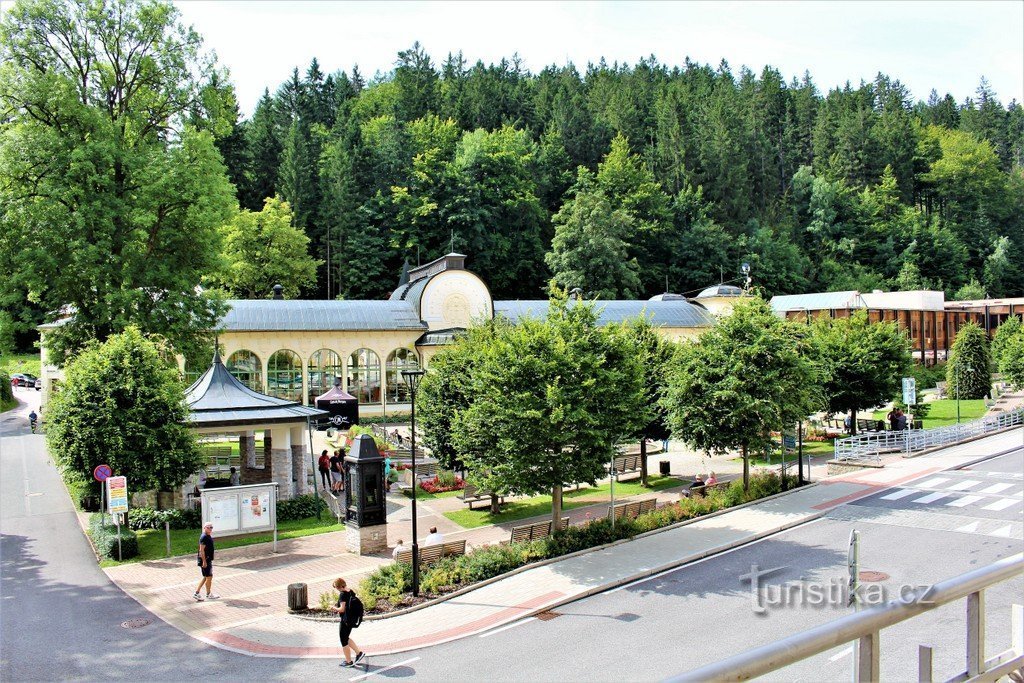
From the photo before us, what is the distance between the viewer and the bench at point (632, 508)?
25203mm

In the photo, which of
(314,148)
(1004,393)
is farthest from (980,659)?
(314,148)

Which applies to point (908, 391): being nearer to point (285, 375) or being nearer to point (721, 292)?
point (721, 292)

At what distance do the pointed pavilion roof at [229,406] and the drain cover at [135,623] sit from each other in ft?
36.6

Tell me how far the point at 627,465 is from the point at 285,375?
26684 millimetres

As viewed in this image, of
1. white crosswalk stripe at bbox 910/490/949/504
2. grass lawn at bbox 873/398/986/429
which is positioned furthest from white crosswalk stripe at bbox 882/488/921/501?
grass lawn at bbox 873/398/986/429

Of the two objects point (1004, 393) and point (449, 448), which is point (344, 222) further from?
point (1004, 393)

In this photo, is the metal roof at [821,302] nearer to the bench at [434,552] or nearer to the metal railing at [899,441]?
the metal railing at [899,441]

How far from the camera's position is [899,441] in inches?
1480

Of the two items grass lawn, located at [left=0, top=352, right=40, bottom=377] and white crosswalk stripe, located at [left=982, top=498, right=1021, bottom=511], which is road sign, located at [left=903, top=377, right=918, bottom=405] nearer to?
white crosswalk stripe, located at [left=982, top=498, right=1021, bottom=511]

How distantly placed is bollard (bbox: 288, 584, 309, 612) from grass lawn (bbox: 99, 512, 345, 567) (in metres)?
6.55

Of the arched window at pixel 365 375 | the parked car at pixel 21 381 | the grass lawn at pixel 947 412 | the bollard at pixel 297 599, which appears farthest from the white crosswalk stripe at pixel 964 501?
the parked car at pixel 21 381

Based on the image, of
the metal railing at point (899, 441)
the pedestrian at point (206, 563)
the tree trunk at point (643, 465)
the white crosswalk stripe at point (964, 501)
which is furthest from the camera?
the metal railing at point (899, 441)

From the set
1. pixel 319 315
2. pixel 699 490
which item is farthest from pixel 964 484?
pixel 319 315

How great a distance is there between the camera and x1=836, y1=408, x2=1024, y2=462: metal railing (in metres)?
35.8
